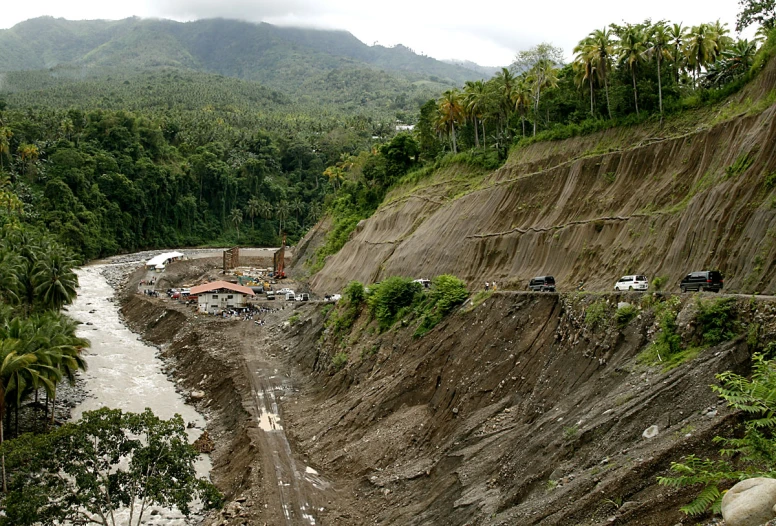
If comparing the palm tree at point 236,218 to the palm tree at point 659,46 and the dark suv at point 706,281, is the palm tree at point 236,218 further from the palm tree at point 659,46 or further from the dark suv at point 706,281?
the dark suv at point 706,281

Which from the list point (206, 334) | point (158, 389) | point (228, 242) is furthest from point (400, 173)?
point (228, 242)

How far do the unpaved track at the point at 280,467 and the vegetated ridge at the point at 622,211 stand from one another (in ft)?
54.8

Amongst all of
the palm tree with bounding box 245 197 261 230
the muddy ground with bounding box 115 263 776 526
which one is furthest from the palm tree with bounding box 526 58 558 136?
the palm tree with bounding box 245 197 261 230

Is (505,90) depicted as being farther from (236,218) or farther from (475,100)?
(236,218)

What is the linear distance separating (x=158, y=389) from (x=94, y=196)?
92.9 metres

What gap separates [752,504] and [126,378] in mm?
52535

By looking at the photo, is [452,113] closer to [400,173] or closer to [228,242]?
[400,173]

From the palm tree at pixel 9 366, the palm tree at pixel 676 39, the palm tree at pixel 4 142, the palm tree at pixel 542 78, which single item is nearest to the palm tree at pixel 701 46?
the palm tree at pixel 676 39

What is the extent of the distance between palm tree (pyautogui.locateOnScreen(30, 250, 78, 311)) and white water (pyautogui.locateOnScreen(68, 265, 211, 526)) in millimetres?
6485

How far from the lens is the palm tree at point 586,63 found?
55478 mm

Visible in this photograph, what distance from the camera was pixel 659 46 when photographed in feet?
160

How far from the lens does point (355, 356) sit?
45031mm

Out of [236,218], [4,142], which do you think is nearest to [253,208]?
[236,218]

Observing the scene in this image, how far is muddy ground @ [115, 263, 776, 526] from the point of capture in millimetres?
17953
